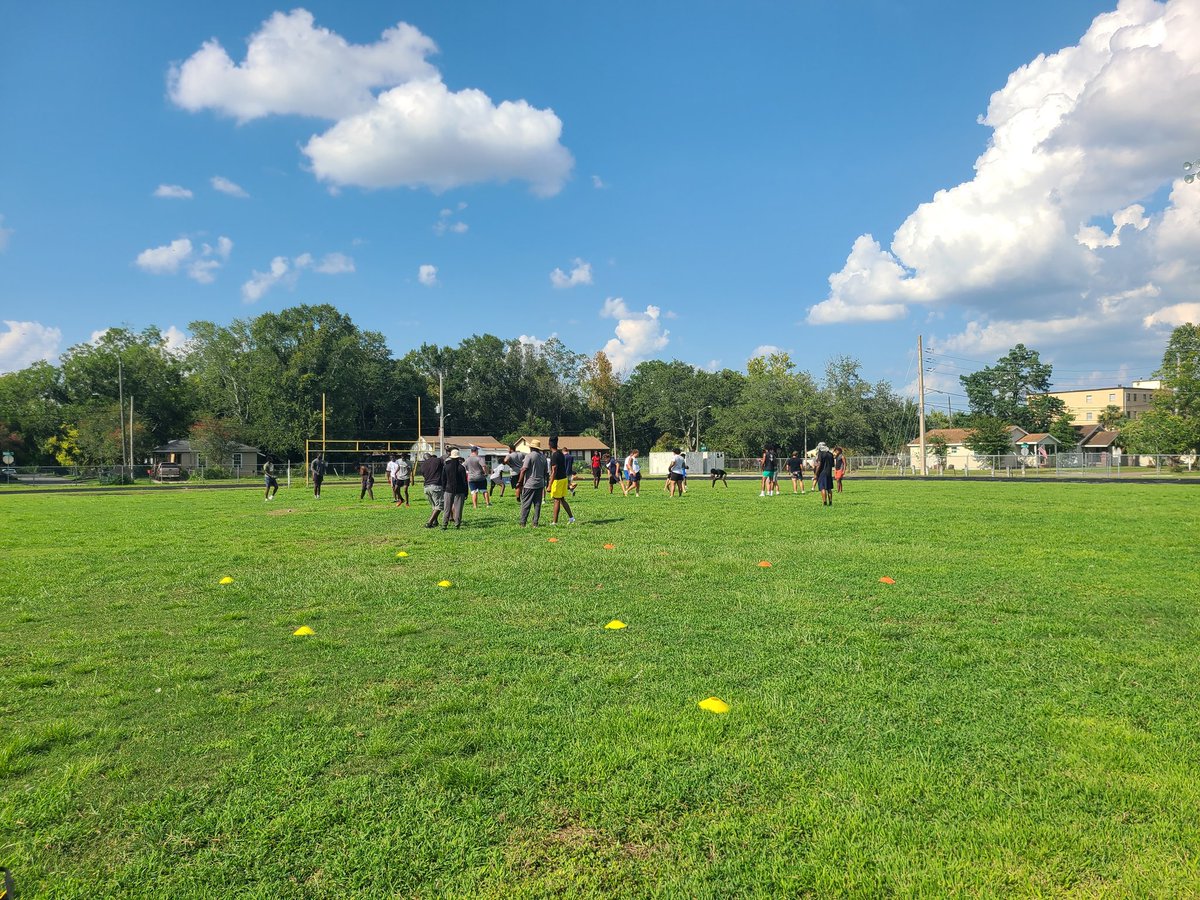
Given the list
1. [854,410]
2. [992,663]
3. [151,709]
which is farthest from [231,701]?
[854,410]

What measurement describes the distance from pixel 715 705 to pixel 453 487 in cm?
1168

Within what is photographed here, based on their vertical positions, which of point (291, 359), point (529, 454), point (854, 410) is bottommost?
point (529, 454)

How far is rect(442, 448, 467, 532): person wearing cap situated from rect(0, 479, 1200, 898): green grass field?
20.3 ft

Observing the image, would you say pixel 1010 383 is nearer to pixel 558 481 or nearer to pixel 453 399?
pixel 453 399

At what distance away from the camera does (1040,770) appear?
3.52 m

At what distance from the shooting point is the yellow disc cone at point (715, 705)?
4.33 meters

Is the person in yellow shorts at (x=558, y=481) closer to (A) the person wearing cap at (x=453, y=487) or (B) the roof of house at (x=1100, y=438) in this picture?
(A) the person wearing cap at (x=453, y=487)

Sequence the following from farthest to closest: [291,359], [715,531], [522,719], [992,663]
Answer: [291,359]
[715,531]
[992,663]
[522,719]

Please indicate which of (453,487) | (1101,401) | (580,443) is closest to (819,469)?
(453,487)

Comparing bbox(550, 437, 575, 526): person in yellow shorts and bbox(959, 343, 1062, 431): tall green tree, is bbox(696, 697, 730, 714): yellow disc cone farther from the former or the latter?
bbox(959, 343, 1062, 431): tall green tree

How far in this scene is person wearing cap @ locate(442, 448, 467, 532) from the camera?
15.2 metres

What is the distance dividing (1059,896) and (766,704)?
77.2 inches

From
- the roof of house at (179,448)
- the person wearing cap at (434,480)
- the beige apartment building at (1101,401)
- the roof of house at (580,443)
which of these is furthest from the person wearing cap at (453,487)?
the beige apartment building at (1101,401)

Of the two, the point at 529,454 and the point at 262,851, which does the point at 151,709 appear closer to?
the point at 262,851
